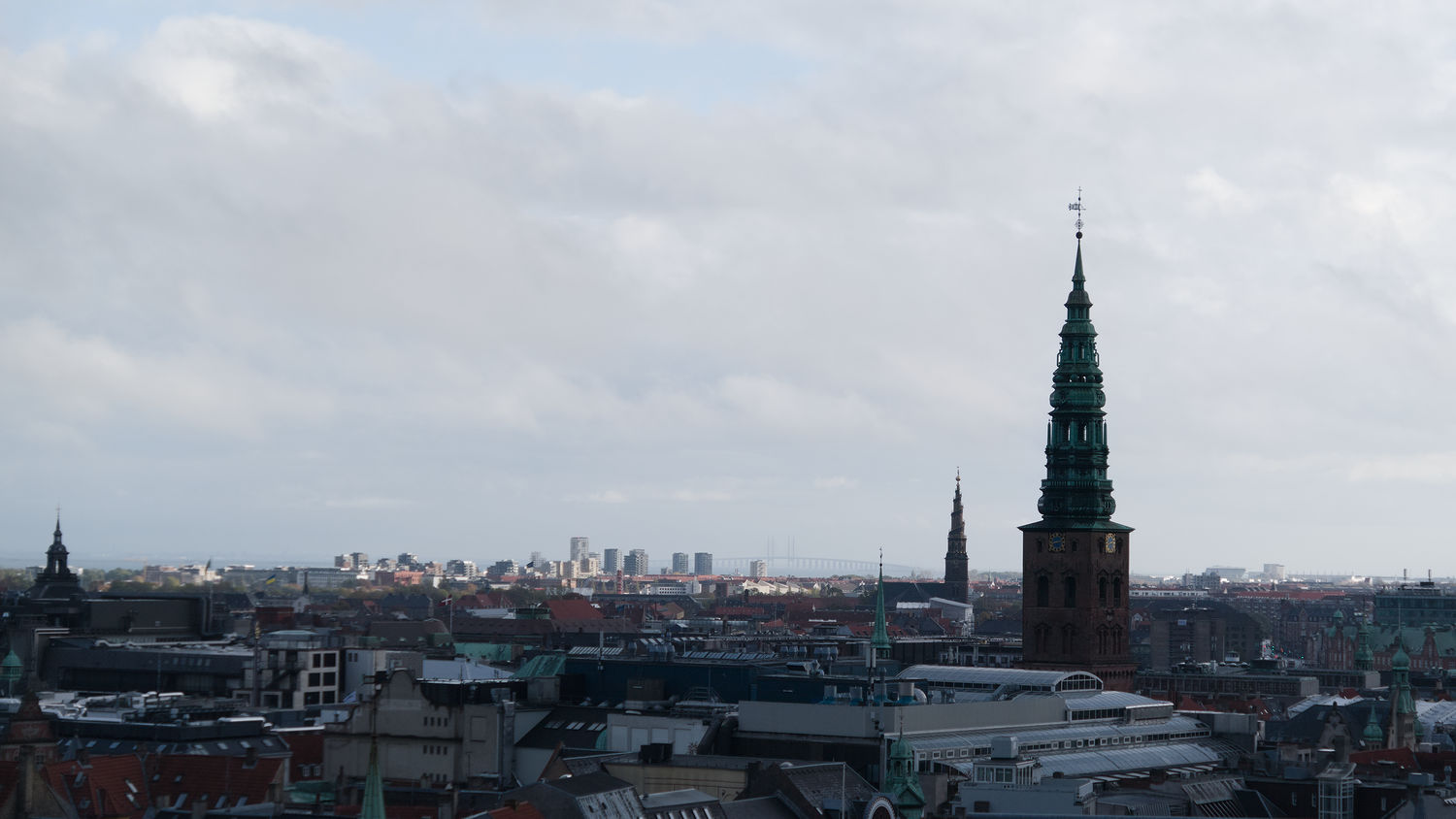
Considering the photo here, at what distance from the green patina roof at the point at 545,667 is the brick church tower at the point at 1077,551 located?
27665 mm

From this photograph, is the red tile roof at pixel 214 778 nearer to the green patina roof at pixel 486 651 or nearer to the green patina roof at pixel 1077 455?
the green patina roof at pixel 1077 455

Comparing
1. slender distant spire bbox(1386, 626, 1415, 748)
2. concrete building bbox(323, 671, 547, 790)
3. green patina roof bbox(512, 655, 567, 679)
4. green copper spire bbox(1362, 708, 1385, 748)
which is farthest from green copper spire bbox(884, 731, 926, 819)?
slender distant spire bbox(1386, 626, 1415, 748)

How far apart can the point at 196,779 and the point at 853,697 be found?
30586 mm

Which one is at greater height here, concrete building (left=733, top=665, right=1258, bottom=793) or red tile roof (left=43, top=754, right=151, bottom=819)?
concrete building (left=733, top=665, right=1258, bottom=793)

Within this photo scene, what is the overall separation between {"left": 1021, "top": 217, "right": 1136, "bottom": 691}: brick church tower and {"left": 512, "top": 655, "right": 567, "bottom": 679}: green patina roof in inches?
1089

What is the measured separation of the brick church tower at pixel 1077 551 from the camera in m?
135

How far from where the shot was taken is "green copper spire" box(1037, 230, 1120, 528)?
450 feet

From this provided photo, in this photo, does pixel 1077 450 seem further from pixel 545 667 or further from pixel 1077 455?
pixel 545 667

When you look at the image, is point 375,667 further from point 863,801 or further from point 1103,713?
point 863,801

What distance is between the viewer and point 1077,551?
136m

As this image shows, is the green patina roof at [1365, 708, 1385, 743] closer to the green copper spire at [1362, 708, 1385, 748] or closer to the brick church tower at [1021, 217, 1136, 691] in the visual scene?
the green copper spire at [1362, 708, 1385, 748]

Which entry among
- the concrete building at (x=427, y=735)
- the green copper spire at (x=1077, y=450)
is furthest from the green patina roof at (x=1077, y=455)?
the concrete building at (x=427, y=735)

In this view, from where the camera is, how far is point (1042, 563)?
449 feet

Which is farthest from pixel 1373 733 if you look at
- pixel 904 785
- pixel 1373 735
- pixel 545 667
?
pixel 904 785
